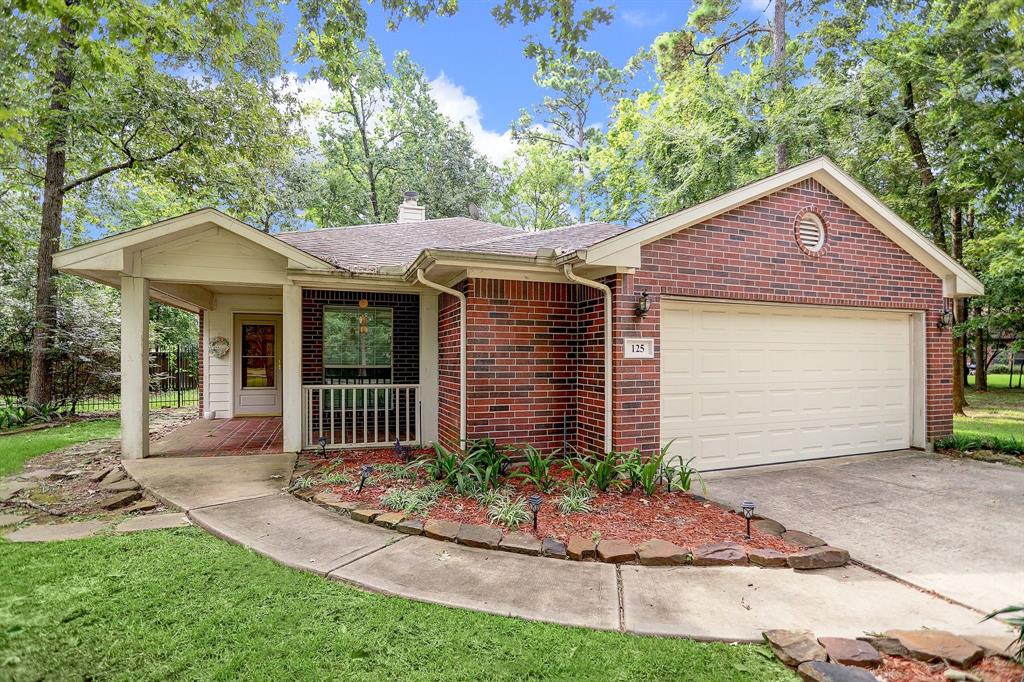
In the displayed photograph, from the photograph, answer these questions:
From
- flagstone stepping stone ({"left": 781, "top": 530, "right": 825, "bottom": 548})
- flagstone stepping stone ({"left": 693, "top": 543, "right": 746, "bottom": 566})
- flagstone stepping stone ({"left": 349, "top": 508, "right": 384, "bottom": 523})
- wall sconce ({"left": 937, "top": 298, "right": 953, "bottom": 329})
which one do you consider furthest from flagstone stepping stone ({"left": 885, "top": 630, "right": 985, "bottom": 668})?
wall sconce ({"left": 937, "top": 298, "right": 953, "bottom": 329})

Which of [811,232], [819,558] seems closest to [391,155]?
[811,232]

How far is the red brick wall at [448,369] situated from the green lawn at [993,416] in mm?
8398

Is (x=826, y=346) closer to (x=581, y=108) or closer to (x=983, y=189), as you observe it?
(x=983, y=189)

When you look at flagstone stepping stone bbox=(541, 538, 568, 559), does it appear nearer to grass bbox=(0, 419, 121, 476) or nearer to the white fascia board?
the white fascia board

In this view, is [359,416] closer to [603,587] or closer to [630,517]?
[630,517]

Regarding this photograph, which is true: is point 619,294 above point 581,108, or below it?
below

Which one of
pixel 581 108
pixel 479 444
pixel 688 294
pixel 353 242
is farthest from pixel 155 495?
pixel 581 108

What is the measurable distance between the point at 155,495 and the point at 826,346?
854 cm

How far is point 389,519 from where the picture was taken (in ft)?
13.7

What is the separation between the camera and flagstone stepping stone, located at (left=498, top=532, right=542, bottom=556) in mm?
3637

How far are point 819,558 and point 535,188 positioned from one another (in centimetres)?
2546

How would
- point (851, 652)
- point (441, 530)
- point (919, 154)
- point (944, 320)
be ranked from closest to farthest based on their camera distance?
point (851, 652)
point (441, 530)
point (944, 320)
point (919, 154)

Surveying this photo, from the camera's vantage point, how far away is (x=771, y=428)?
6.50m

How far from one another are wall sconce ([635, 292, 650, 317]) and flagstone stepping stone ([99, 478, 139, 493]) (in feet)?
19.1
